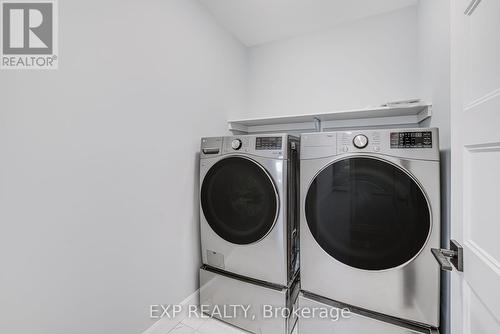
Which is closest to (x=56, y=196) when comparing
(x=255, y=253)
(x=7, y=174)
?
(x=7, y=174)

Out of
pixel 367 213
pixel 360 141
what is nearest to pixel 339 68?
pixel 360 141

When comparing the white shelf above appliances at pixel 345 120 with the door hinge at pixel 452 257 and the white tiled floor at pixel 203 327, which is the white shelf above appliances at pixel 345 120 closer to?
the door hinge at pixel 452 257

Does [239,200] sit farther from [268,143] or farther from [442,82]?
[442,82]

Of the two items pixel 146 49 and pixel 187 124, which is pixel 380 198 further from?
pixel 146 49

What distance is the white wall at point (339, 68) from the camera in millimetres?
1807

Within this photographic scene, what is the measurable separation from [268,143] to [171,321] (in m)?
1.35

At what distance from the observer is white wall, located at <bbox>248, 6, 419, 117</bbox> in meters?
1.81

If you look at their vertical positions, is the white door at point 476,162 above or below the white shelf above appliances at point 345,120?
below

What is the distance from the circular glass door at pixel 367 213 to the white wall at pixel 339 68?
103 cm

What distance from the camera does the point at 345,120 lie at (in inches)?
79.1

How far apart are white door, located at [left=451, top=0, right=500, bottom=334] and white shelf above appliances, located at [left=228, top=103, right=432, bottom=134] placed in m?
0.88

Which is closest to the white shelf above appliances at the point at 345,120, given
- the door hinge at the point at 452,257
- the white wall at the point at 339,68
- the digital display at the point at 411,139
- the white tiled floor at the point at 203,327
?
the white wall at the point at 339,68

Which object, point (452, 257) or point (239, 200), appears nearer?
point (452, 257)

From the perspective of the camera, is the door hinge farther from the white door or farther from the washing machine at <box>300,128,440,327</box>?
the washing machine at <box>300,128,440,327</box>
